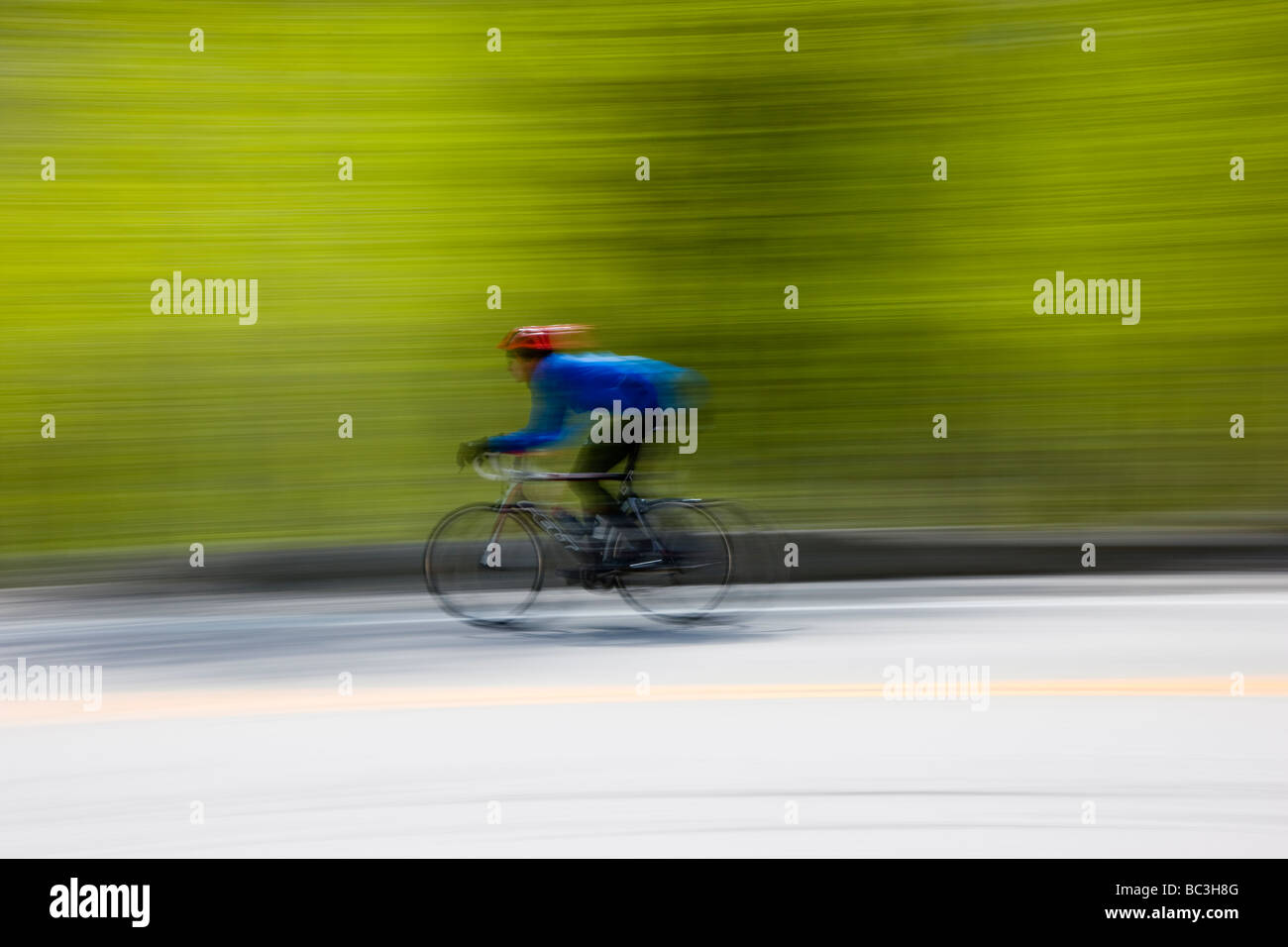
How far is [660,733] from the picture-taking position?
5.57m

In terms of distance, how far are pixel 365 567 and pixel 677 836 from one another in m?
5.64

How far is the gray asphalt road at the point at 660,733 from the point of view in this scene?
175 inches

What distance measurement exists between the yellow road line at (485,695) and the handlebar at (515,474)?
1511 mm

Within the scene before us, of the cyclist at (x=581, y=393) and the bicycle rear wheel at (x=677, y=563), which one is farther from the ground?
the cyclist at (x=581, y=393)

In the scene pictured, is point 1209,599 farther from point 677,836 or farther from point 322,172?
point 322,172

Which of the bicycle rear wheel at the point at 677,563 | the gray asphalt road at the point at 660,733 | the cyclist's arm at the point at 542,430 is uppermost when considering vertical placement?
the cyclist's arm at the point at 542,430

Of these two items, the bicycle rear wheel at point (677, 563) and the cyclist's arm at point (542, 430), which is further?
the bicycle rear wheel at point (677, 563)

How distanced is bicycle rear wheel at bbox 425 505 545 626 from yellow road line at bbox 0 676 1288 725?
1279 millimetres

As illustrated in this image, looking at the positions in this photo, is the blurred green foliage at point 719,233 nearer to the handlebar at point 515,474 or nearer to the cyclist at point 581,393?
the handlebar at point 515,474

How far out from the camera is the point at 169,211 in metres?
10.6

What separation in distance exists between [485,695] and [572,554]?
1.46 m

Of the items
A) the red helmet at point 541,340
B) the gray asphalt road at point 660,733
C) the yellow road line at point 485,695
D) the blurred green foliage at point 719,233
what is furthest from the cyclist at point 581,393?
the blurred green foliage at point 719,233

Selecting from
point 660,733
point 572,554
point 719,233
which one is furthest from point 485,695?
point 719,233

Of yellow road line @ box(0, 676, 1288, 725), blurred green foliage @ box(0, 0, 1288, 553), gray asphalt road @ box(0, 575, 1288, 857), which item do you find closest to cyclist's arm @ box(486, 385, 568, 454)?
gray asphalt road @ box(0, 575, 1288, 857)
